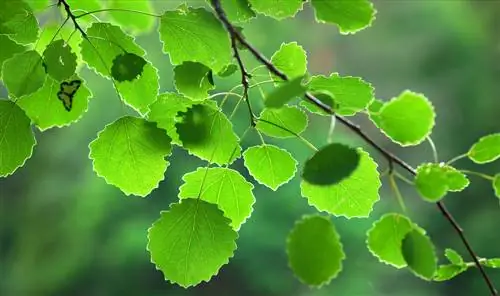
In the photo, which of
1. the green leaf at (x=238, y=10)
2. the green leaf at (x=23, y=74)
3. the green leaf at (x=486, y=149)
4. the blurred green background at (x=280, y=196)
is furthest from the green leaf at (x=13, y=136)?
the blurred green background at (x=280, y=196)

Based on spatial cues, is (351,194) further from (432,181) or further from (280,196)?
(280,196)

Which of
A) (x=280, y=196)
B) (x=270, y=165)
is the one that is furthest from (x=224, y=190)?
(x=280, y=196)

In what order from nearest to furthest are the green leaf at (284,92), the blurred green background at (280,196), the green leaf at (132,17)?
the green leaf at (284,92)
the green leaf at (132,17)
the blurred green background at (280,196)

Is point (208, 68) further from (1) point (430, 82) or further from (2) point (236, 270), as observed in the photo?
(1) point (430, 82)

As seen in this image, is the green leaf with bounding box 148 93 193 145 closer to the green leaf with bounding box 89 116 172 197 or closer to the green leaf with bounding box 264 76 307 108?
the green leaf with bounding box 89 116 172 197

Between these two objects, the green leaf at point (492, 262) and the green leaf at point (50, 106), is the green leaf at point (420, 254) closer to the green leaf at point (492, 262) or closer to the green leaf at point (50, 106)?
the green leaf at point (492, 262)

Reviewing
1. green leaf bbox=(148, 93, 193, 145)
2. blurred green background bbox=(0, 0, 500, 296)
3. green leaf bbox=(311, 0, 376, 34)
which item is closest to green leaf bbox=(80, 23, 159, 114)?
green leaf bbox=(148, 93, 193, 145)

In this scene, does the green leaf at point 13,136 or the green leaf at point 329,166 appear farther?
the green leaf at point 13,136
